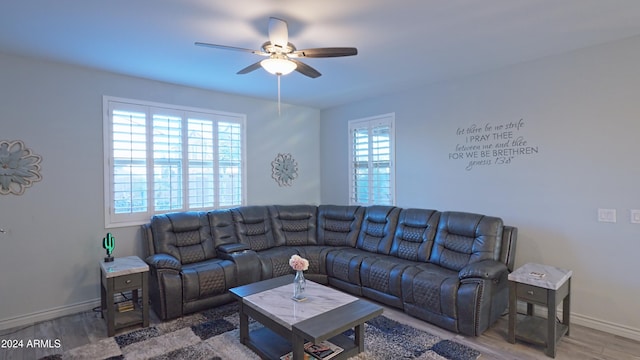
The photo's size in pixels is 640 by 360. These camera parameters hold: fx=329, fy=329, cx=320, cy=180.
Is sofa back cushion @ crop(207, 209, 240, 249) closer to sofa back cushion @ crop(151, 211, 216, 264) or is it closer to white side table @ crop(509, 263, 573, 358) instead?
sofa back cushion @ crop(151, 211, 216, 264)

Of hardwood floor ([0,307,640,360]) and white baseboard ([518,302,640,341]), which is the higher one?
white baseboard ([518,302,640,341])

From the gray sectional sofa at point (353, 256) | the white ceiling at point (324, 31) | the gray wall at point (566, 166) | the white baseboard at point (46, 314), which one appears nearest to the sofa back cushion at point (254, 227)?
the gray sectional sofa at point (353, 256)

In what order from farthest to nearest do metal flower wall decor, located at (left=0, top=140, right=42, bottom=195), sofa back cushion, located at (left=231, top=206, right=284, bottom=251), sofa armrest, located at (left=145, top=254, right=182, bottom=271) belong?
sofa back cushion, located at (left=231, top=206, right=284, bottom=251) < sofa armrest, located at (left=145, top=254, right=182, bottom=271) < metal flower wall decor, located at (left=0, top=140, right=42, bottom=195)

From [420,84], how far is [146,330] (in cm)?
425

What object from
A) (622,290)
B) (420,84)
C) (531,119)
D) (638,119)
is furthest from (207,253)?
(638,119)

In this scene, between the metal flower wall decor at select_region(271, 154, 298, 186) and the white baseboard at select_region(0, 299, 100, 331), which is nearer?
the white baseboard at select_region(0, 299, 100, 331)

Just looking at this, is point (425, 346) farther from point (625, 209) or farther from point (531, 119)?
point (531, 119)

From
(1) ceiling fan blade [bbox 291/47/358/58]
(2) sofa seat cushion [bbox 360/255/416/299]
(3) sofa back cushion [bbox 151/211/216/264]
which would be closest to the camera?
(1) ceiling fan blade [bbox 291/47/358/58]

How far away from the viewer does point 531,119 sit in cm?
354

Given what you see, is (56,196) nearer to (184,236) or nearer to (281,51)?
(184,236)

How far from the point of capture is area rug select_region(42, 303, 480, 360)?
8.97 feet

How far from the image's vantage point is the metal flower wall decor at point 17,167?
327 centimetres

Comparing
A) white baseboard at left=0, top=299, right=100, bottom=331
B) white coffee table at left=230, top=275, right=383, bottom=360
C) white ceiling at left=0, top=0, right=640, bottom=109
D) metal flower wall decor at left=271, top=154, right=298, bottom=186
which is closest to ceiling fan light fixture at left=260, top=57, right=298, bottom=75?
white ceiling at left=0, top=0, right=640, bottom=109

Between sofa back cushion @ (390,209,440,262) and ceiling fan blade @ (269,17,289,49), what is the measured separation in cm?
264
